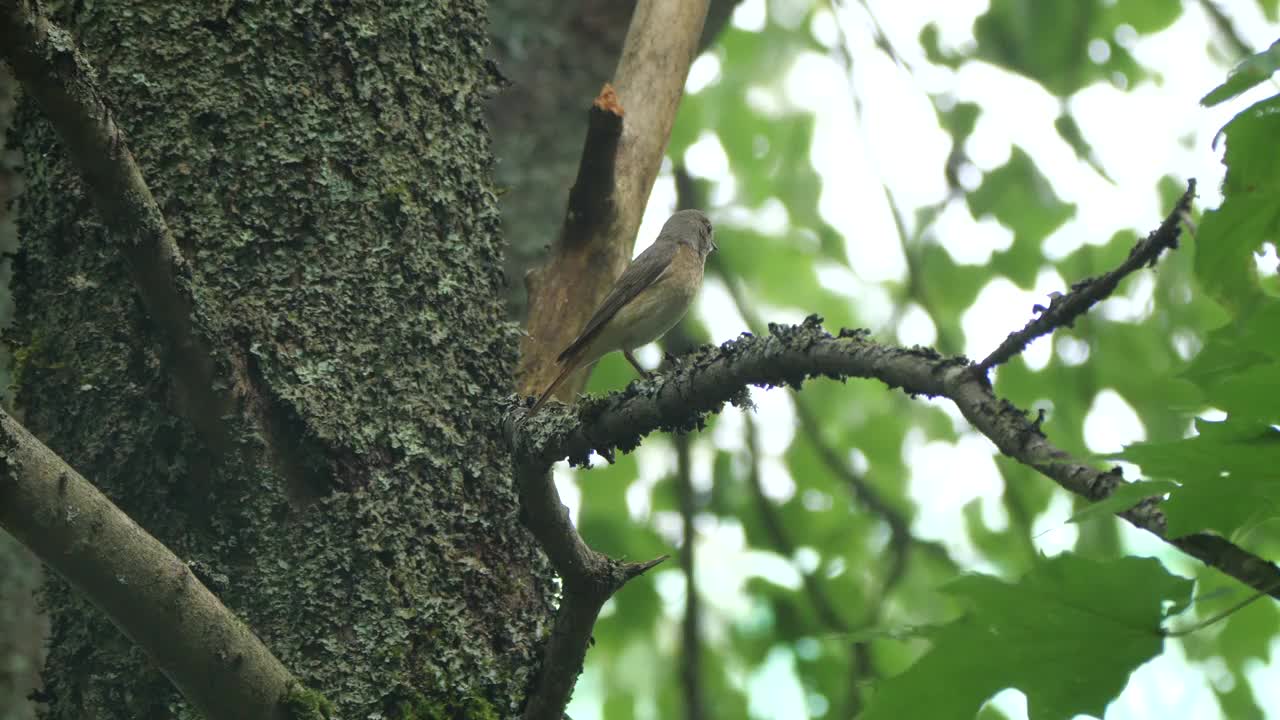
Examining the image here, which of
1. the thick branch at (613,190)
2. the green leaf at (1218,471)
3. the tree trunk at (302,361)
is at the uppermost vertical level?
the thick branch at (613,190)

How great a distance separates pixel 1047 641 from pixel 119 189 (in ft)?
4.99

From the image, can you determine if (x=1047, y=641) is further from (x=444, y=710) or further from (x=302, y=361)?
(x=302, y=361)

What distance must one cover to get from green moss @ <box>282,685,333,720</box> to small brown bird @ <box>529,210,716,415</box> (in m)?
1.34

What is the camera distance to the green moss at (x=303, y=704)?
184cm

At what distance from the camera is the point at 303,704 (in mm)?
1838

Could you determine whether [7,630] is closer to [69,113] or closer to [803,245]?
[69,113]

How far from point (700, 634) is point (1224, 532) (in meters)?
3.41

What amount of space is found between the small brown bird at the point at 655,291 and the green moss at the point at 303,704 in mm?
1343

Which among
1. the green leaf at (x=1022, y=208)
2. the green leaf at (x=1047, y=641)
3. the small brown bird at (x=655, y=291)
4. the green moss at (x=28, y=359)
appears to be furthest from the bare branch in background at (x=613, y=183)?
the green leaf at (x=1022, y=208)

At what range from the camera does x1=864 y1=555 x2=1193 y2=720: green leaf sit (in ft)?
3.96

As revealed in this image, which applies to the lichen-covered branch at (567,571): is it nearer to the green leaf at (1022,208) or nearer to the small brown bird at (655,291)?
the small brown bird at (655,291)

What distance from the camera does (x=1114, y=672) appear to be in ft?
4.09

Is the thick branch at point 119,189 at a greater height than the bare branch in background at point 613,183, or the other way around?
the bare branch in background at point 613,183

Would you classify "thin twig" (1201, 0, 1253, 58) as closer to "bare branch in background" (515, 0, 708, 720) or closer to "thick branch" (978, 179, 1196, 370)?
"bare branch in background" (515, 0, 708, 720)
